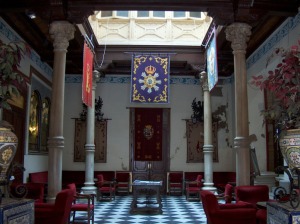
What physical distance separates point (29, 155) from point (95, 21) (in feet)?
16.1

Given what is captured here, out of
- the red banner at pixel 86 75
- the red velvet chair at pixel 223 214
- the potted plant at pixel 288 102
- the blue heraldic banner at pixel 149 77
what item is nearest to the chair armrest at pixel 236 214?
the red velvet chair at pixel 223 214

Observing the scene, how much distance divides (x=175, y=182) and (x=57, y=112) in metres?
7.47

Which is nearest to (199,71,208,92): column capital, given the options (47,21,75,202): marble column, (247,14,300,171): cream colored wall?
(247,14,300,171): cream colored wall

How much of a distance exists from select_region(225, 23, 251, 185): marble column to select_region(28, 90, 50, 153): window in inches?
267

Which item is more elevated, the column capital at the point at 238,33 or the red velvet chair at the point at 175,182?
the column capital at the point at 238,33

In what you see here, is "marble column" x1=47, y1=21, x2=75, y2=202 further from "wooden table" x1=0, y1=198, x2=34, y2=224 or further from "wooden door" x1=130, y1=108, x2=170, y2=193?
"wooden door" x1=130, y1=108, x2=170, y2=193

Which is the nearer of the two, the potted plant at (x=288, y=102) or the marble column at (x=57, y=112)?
the potted plant at (x=288, y=102)

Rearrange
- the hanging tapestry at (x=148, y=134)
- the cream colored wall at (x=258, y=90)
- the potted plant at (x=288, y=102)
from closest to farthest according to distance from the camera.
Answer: the potted plant at (x=288, y=102), the cream colored wall at (x=258, y=90), the hanging tapestry at (x=148, y=134)

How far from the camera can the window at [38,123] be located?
1212cm

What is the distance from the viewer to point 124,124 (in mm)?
15078

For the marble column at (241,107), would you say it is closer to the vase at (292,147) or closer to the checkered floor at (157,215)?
the checkered floor at (157,215)

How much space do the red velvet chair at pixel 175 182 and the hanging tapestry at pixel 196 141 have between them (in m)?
0.87

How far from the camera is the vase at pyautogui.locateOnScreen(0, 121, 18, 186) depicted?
4.33 meters

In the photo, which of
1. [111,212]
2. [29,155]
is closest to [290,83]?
[111,212]
